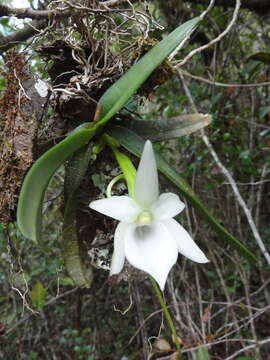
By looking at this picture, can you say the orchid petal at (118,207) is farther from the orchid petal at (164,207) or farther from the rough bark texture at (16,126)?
the rough bark texture at (16,126)

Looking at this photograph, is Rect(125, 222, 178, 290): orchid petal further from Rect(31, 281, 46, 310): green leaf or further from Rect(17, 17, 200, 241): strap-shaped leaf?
Rect(31, 281, 46, 310): green leaf

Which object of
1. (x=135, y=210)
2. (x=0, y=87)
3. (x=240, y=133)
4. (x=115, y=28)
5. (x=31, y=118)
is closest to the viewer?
(x=135, y=210)

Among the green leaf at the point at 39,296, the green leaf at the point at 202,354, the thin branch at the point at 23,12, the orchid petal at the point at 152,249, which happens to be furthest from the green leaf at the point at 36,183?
the green leaf at the point at 39,296

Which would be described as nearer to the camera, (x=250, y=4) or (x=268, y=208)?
(x=250, y=4)

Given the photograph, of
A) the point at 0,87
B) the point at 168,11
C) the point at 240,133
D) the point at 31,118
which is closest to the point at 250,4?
the point at 168,11

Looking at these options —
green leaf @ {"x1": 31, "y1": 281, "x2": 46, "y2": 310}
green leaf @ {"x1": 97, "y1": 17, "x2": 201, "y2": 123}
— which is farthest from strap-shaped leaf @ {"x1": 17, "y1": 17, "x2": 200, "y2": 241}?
green leaf @ {"x1": 31, "y1": 281, "x2": 46, "y2": 310}

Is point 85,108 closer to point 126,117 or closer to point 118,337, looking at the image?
point 126,117

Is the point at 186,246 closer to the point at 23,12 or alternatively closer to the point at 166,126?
the point at 166,126

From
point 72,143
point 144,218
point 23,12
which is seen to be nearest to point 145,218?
point 144,218
